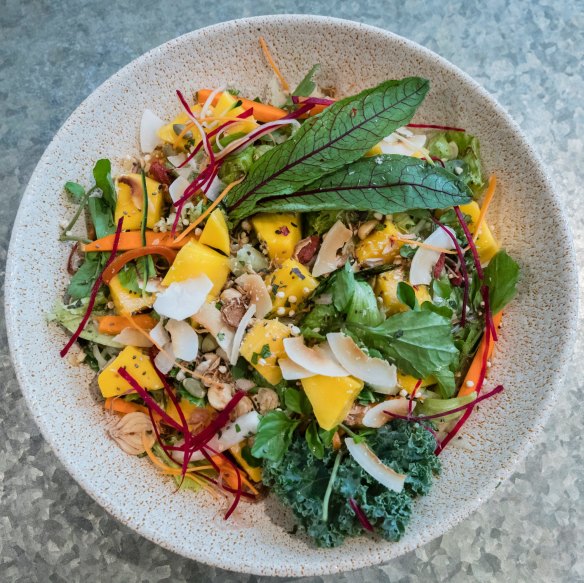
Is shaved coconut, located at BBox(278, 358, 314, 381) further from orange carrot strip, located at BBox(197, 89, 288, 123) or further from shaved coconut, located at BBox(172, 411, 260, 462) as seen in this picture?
orange carrot strip, located at BBox(197, 89, 288, 123)

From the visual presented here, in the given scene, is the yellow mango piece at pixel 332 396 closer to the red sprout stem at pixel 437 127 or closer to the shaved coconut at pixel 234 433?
the shaved coconut at pixel 234 433

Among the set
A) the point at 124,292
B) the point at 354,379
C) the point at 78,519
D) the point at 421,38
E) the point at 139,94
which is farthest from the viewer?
the point at 421,38

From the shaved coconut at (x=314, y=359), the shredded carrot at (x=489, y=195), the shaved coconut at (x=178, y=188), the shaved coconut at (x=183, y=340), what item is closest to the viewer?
the shaved coconut at (x=314, y=359)

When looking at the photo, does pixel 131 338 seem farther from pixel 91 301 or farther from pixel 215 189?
pixel 215 189

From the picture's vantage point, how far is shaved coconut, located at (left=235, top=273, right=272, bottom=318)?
171 cm

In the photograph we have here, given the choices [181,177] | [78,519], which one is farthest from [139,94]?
[78,519]

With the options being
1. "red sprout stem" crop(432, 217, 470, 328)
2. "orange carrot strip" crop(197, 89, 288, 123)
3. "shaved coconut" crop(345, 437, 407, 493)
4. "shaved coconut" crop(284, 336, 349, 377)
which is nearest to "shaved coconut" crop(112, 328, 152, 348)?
"shaved coconut" crop(284, 336, 349, 377)

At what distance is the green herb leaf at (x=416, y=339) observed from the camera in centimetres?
167

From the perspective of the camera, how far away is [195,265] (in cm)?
172

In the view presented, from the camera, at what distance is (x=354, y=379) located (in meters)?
1.66

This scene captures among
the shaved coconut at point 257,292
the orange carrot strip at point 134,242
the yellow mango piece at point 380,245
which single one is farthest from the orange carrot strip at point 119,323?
the yellow mango piece at point 380,245

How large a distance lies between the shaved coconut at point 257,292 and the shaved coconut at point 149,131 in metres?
0.65

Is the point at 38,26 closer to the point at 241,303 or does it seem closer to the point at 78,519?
the point at 241,303

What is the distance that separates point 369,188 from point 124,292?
0.79 m
